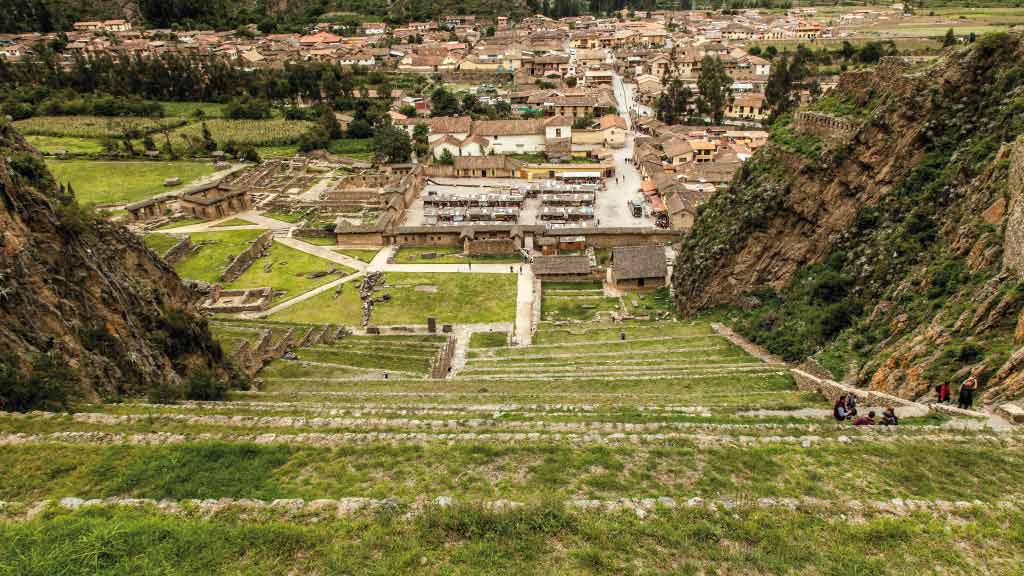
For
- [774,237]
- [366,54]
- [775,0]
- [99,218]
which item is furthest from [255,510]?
[775,0]

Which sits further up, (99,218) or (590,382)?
(99,218)

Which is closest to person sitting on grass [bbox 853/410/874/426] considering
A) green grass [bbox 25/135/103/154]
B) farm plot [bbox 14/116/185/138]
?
green grass [bbox 25/135/103/154]

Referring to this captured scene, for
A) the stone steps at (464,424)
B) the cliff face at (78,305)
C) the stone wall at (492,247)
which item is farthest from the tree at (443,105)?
the stone steps at (464,424)

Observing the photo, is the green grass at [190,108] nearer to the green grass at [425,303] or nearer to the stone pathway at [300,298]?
the stone pathway at [300,298]

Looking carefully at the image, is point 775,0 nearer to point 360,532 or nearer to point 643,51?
point 643,51

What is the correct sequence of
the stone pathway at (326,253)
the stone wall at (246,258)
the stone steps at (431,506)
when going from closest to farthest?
the stone steps at (431,506) < the stone wall at (246,258) < the stone pathway at (326,253)

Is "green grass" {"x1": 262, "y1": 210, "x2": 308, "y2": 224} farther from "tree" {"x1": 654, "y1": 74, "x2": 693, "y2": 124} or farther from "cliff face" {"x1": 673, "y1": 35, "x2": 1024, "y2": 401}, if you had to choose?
"tree" {"x1": 654, "y1": 74, "x2": 693, "y2": 124}
